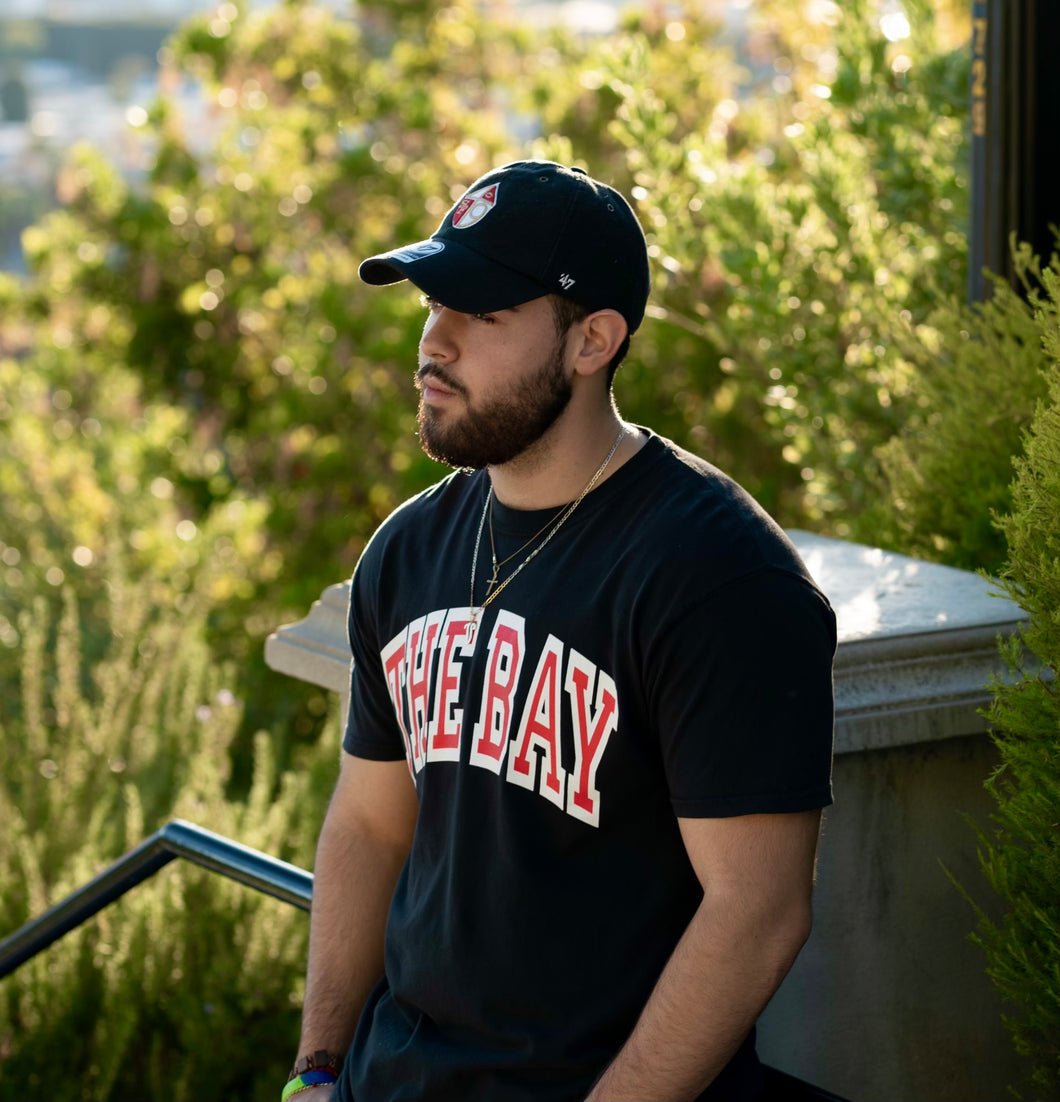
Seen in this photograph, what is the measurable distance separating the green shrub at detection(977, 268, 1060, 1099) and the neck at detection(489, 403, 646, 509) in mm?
573

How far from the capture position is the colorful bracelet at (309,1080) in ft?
7.70

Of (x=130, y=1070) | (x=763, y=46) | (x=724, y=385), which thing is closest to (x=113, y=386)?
(x=763, y=46)

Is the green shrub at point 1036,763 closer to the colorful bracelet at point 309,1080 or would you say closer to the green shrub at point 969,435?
the green shrub at point 969,435

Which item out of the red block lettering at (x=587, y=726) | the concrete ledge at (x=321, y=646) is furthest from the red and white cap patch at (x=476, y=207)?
the concrete ledge at (x=321, y=646)

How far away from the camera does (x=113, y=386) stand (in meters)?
10.1

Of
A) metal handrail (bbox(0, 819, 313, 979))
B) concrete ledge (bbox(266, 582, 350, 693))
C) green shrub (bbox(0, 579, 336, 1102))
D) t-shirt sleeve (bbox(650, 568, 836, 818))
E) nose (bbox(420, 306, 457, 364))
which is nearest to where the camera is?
t-shirt sleeve (bbox(650, 568, 836, 818))

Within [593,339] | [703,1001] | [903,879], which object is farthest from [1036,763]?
[593,339]

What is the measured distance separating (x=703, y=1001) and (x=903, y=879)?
2.40 feet

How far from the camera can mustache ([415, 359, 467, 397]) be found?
7.04 feet

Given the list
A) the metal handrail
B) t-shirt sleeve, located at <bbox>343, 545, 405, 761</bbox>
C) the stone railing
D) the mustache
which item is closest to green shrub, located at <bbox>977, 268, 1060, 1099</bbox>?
the stone railing

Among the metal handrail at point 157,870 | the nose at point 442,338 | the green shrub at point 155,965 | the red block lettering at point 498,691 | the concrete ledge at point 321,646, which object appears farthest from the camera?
the green shrub at point 155,965

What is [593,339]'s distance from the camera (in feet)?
7.12

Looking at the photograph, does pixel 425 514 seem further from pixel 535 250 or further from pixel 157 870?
pixel 157 870

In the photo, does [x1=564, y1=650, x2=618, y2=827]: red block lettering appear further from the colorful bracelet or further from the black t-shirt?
the colorful bracelet
